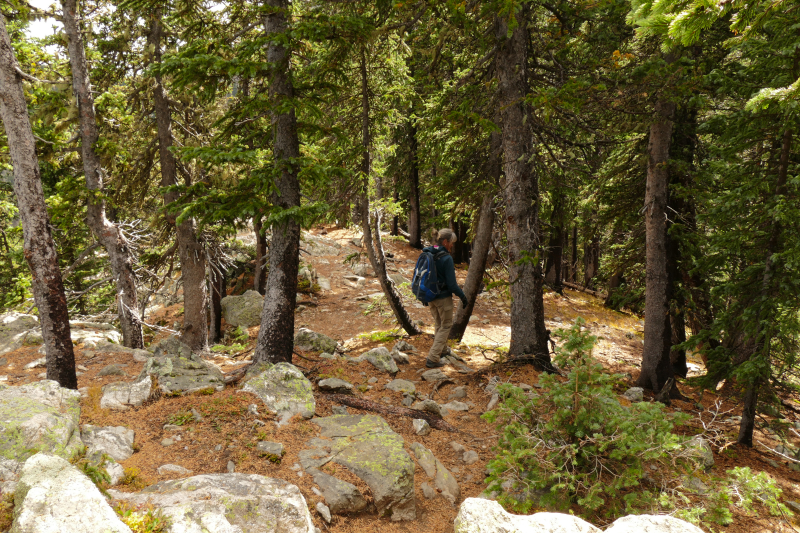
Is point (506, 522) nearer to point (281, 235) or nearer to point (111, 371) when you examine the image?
point (281, 235)

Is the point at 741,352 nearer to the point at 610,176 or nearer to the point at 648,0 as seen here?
the point at 610,176

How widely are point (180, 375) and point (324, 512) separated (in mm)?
4270

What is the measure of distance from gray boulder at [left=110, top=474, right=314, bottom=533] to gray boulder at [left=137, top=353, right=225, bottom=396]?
2950mm

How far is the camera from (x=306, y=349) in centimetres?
1045

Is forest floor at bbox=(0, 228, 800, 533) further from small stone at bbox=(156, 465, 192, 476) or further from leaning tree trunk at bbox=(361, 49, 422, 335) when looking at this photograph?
leaning tree trunk at bbox=(361, 49, 422, 335)

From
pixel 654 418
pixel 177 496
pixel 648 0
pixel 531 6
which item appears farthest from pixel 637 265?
pixel 177 496

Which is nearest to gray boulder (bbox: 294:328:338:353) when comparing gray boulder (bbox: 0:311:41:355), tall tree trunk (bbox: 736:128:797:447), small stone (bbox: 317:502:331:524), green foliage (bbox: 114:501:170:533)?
small stone (bbox: 317:502:331:524)

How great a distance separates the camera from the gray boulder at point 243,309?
1683 cm

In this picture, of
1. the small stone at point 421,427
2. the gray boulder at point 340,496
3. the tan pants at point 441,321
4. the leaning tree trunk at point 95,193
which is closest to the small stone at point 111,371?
the leaning tree trunk at point 95,193

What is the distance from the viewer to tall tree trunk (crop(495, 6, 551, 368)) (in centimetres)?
827

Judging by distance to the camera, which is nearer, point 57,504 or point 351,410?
point 57,504

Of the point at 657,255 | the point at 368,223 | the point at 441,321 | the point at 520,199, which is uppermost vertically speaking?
the point at 520,199

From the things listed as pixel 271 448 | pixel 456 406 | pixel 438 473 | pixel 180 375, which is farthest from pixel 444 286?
pixel 180 375

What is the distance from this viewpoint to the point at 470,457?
598cm
